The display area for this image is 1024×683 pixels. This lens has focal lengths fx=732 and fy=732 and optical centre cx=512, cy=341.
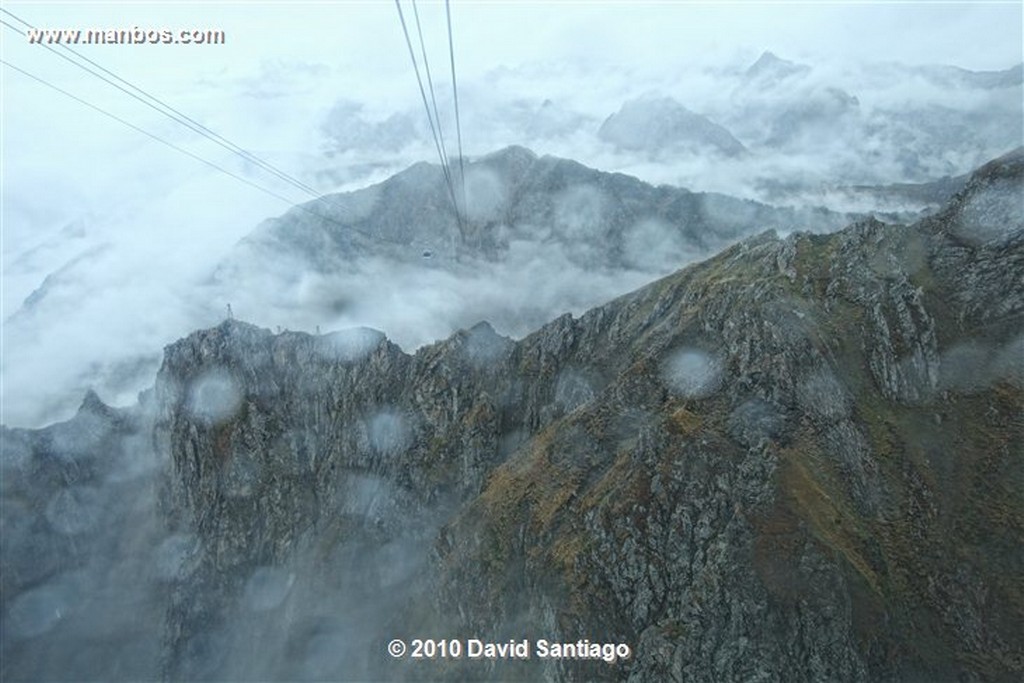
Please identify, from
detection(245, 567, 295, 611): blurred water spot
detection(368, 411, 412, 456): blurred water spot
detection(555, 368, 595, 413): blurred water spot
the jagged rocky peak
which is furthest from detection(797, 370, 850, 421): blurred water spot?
detection(245, 567, 295, 611): blurred water spot

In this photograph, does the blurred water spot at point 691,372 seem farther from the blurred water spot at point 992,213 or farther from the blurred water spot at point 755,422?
the blurred water spot at point 992,213

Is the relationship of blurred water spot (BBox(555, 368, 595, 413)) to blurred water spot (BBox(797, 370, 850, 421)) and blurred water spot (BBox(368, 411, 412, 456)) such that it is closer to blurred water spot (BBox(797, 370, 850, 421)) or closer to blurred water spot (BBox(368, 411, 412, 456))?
blurred water spot (BBox(368, 411, 412, 456))

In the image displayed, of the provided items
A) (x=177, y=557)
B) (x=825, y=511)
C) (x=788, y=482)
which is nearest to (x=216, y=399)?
(x=177, y=557)

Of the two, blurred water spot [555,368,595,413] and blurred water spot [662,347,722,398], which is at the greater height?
blurred water spot [662,347,722,398]

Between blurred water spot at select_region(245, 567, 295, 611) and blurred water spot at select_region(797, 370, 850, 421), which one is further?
blurred water spot at select_region(245, 567, 295, 611)

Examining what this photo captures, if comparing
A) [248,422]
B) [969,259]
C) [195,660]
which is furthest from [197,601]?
[969,259]

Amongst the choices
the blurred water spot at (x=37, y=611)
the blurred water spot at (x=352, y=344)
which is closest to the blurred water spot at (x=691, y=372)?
the blurred water spot at (x=352, y=344)
